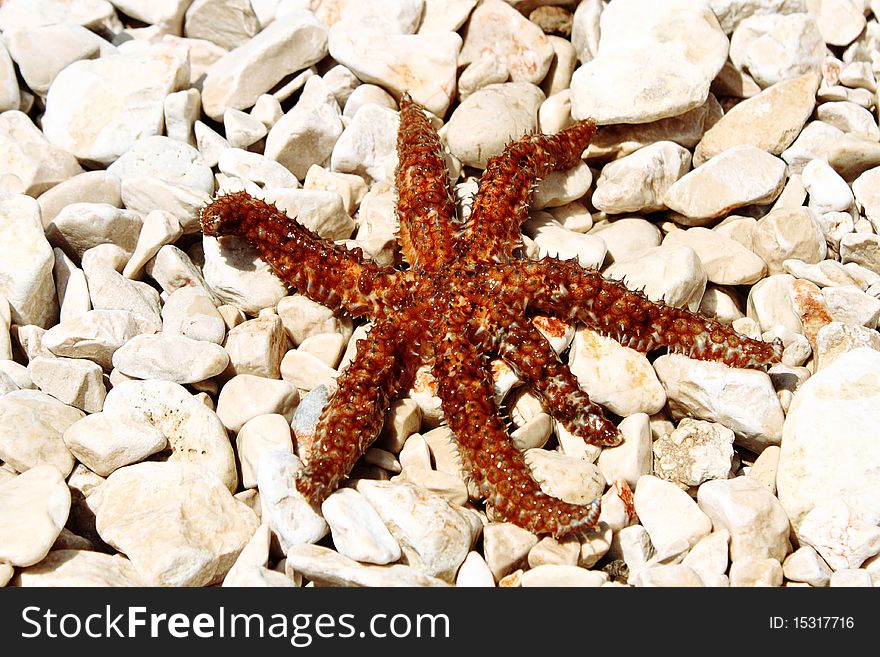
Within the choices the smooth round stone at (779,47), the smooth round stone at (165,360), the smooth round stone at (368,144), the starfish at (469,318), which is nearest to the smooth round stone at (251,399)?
the smooth round stone at (165,360)

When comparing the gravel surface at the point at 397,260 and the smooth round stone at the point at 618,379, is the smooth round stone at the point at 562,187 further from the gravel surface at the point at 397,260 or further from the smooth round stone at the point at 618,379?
the smooth round stone at the point at 618,379

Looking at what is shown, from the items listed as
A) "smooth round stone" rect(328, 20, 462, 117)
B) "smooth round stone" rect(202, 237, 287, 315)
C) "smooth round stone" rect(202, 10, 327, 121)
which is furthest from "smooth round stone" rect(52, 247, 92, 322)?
"smooth round stone" rect(328, 20, 462, 117)

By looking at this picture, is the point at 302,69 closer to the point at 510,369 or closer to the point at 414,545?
the point at 510,369

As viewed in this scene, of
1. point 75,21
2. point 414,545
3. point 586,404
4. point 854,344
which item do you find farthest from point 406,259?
point 75,21

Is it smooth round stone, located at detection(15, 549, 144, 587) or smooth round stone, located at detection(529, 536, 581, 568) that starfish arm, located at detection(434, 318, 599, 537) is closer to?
smooth round stone, located at detection(529, 536, 581, 568)

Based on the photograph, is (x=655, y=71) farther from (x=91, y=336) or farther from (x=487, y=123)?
(x=91, y=336)

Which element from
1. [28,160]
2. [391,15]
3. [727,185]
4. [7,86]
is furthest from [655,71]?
[7,86]
